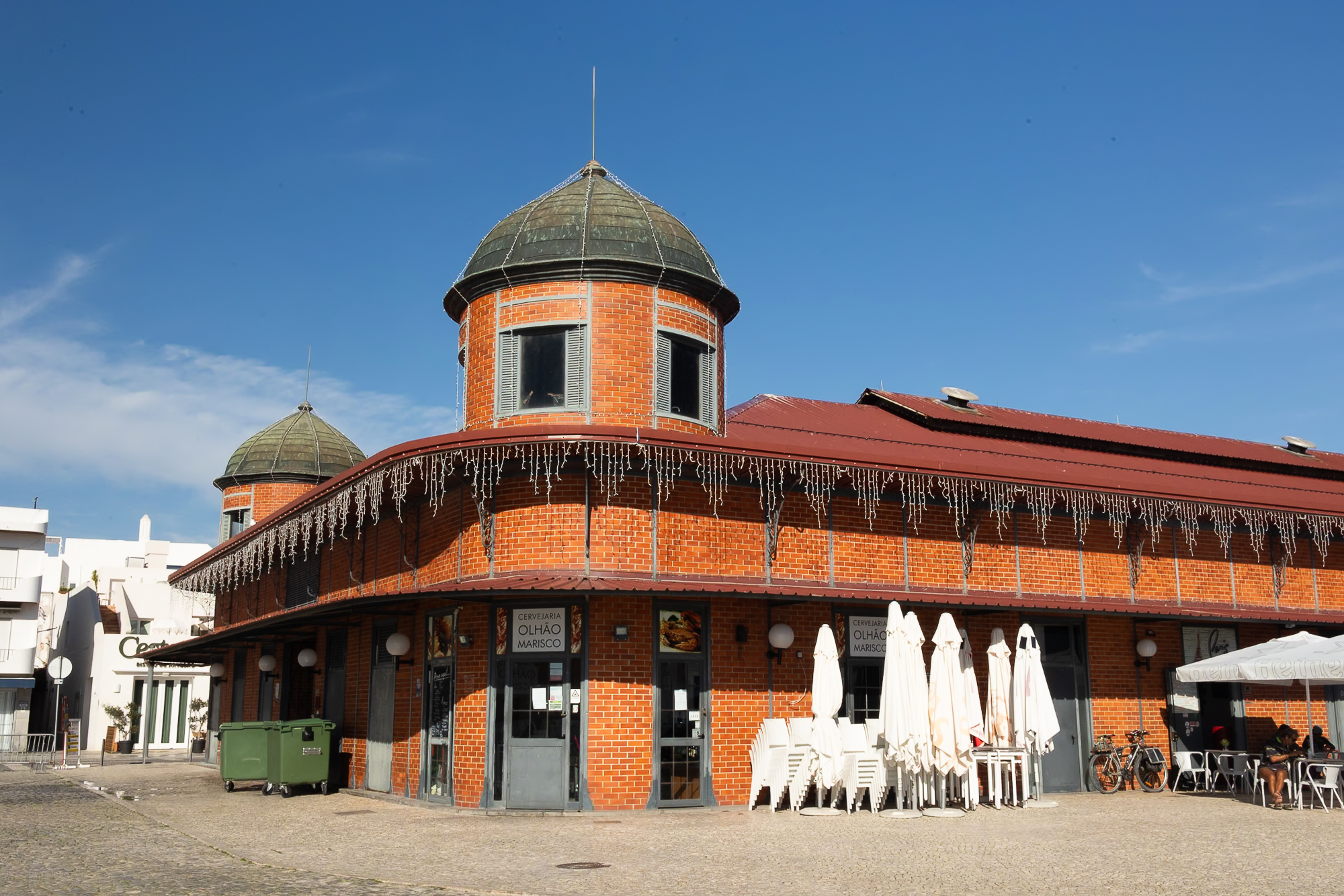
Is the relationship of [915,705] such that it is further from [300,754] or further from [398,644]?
[300,754]

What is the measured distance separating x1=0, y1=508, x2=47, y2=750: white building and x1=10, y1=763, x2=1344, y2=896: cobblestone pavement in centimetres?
2286

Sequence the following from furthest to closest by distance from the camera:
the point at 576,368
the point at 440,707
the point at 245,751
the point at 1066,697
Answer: the point at 245,751 → the point at 1066,697 → the point at 576,368 → the point at 440,707

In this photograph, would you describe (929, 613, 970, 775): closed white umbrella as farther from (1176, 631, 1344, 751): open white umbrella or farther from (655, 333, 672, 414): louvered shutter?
(655, 333, 672, 414): louvered shutter

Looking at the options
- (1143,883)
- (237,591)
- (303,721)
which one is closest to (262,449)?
(237,591)

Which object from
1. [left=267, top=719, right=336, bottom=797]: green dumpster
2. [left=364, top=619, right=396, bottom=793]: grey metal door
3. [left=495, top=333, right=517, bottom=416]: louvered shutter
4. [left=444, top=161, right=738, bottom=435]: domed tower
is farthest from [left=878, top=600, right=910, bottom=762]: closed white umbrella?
[left=267, top=719, right=336, bottom=797]: green dumpster

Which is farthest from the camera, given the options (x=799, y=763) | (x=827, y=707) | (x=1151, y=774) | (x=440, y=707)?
(x=1151, y=774)

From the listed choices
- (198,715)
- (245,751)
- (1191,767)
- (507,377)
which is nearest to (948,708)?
(1191,767)

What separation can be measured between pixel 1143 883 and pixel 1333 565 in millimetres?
14039

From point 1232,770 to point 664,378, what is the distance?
386 inches

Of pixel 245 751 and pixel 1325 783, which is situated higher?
pixel 245 751

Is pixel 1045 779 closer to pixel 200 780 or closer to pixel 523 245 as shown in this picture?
pixel 523 245

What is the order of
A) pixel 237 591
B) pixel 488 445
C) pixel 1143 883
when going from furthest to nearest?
pixel 237 591
pixel 488 445
pixel 1143 883

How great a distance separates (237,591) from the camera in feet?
88.1

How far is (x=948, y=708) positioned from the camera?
13547 mm
